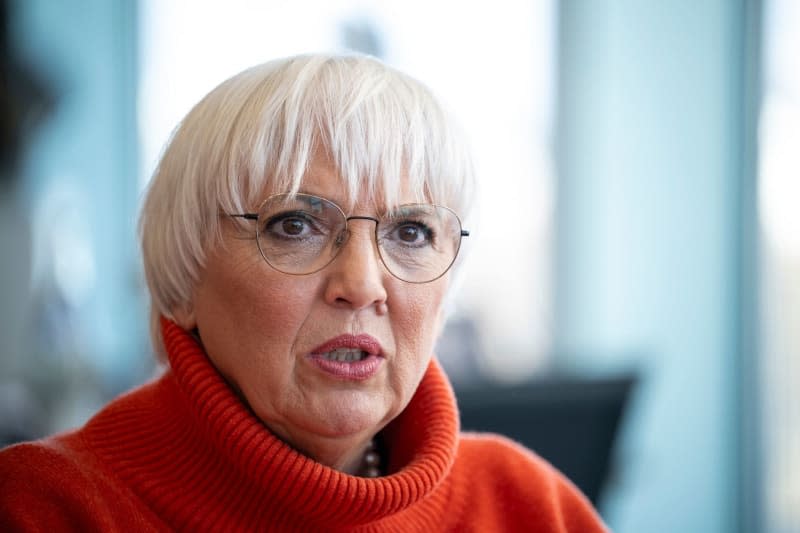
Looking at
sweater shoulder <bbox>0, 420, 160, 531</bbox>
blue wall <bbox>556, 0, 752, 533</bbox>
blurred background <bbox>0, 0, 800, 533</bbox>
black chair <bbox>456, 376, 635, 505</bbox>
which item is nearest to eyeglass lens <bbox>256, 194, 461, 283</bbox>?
sweater shoulder <bbox>0, 420, 160, 531</bbox>

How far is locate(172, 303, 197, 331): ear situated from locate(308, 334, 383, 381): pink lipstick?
19cm

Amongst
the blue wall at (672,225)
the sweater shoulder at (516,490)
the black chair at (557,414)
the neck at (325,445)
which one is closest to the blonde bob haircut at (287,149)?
the neck at (325,445)

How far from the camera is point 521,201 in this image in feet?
11.7

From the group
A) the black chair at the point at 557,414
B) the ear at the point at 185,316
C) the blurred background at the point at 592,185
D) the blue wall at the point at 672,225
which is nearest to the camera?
the ear at the point at 185,316

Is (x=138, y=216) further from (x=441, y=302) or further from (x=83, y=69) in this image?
(x=83, y=69)

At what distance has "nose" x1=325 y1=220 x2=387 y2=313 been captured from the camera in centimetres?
92

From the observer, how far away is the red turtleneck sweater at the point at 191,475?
0.91m

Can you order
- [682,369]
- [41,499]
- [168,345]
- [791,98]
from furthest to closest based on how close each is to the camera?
[682,369], [791,98], [168,345], [41,499]

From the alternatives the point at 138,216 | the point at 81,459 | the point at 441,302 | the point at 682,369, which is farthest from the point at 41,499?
the point at 682,369

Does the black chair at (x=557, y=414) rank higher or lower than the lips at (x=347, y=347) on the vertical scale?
lower

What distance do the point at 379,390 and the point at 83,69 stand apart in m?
2.82

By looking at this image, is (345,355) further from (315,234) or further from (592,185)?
(592,185)

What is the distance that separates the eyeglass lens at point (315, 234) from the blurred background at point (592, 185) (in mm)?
2289

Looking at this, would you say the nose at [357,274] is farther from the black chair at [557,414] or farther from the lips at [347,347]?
the black chair at [557,414]
